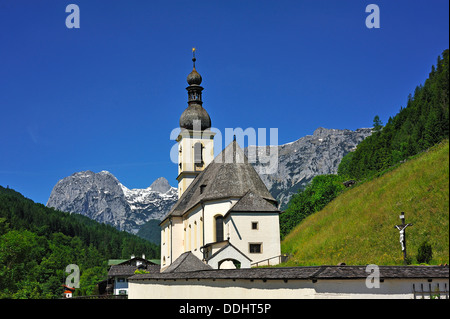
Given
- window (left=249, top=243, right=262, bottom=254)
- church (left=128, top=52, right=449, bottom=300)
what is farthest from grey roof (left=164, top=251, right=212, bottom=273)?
window (left=249, top=243, right=262, bottom=254)

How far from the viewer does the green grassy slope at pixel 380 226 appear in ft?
77.4

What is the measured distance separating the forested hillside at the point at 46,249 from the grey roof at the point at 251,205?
1744 inches

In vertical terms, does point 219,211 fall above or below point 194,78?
below

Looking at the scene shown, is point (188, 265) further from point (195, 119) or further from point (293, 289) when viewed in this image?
point (195, 119)

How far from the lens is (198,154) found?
2516 inches

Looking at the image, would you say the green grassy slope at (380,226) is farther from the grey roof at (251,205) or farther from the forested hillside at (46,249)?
the forested hillside at (46,249)

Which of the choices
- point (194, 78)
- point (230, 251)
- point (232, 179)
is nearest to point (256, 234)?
point (230, 251)

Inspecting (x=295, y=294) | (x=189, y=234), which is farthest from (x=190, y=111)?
(x=295, y=294)

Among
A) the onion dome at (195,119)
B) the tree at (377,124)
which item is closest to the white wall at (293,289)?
the onion dome at (195,119)

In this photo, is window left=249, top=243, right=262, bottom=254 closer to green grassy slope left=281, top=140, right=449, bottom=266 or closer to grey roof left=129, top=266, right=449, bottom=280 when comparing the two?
green grassy slope left=281, top=140, right=449, bottom=266

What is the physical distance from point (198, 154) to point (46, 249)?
8189 cm

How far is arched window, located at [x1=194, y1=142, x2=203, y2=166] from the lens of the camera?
63.7 meters
